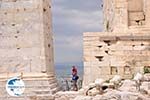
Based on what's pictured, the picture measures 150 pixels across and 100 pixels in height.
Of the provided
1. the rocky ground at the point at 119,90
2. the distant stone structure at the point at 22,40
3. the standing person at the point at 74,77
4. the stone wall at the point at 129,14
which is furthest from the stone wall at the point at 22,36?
the rocky ground at the point at 119,90

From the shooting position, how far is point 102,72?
16641 millimetres

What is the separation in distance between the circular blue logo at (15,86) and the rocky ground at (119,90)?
563 cm

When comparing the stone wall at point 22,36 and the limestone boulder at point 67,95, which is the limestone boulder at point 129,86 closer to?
the limestone boulder at point 67,95

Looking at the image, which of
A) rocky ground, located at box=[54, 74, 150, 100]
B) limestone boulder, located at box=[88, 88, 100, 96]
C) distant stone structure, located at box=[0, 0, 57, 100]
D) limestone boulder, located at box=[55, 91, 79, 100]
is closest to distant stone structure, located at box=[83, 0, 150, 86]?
limestone boulder, located at box=[55, 91, 79, 100]

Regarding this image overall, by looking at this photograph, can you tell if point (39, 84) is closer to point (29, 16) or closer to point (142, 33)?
point (29, 16)

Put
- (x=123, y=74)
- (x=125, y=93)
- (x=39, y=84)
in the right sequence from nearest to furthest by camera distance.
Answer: (x=125, y=93) → (x=123, y=74) → (x=39, y=84)

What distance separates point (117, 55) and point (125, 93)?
4509 millimetres

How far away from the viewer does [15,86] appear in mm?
19594

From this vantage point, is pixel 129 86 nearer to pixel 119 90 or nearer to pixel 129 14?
pixel 119 90

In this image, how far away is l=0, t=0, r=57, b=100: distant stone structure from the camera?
19.8 m

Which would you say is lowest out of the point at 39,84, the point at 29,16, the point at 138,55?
the point at 39,84

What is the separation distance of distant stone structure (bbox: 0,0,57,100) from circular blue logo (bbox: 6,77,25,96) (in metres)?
0.18

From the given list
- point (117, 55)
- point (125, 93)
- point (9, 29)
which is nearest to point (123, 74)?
point (117, 55)

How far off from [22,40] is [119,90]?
7.82 meters
